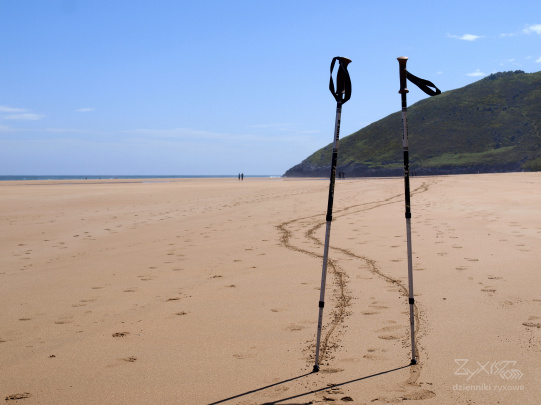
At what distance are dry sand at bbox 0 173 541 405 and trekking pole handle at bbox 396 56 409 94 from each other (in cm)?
220

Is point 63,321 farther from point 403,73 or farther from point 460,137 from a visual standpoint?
point 460,137

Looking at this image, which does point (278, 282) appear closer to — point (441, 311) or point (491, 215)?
point (441, 311)

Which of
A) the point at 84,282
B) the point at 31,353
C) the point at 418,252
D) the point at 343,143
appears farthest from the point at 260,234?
the point at 343,143

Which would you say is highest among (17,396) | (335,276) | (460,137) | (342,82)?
(460,137)

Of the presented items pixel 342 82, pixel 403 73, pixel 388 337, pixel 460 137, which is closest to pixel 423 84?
pixel 403 73

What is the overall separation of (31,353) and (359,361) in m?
2.84

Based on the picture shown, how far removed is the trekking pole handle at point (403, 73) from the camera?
4.05m

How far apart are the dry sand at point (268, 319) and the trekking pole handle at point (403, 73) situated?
220 centimetres

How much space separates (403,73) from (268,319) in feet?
9.01

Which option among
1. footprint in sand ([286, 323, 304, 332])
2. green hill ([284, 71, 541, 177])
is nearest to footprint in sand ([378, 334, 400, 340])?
footprint in sand ([286, 323, 304, 332])

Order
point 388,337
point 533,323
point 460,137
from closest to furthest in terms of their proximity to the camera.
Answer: point 388,337 → point 533,323 → point 460,137

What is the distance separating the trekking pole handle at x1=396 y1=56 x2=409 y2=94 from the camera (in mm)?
4046

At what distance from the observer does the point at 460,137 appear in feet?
325

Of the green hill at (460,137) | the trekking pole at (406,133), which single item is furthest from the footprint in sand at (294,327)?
the green hill at (460,137)
